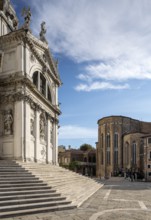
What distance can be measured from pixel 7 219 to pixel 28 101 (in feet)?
44.7

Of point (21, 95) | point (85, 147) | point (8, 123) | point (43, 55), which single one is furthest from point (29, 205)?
point (85, 147)

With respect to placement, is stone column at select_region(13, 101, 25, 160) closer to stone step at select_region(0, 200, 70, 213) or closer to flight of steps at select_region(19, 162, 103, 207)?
flight of steps at select_region(19, 162, 103, 207)

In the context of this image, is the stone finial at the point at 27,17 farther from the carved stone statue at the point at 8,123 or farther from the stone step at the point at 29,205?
the stone step at the point at 29,205

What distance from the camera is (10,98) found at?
22781 millimetres

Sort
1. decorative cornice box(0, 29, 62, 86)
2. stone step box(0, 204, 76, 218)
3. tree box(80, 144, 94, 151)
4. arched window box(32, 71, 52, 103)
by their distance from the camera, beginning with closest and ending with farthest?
1. stone step box(0, 204, 76, 218)
2. decorative cornice box(0, 29, 62, 86)
3. arched window box(32, 71, 52, 103)
4. tree box(80, 144, 94, 151)

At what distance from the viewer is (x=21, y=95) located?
22453 mm

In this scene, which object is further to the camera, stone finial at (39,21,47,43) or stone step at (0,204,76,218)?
stone finial at (39,21,47,43)

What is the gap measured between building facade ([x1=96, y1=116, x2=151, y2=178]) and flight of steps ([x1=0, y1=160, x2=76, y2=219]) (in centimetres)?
5566

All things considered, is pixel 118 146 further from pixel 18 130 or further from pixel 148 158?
pixel 18 130

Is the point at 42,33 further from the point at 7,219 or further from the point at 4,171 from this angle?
the point at 7,219

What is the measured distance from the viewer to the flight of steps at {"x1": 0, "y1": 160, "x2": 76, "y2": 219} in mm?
11805

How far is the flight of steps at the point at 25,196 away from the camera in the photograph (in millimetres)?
11805

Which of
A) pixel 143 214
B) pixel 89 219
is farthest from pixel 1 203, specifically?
pixel 143 214

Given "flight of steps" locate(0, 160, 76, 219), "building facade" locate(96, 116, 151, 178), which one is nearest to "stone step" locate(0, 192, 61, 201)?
"flight of steps" locate(0, 160, 76, 219)
